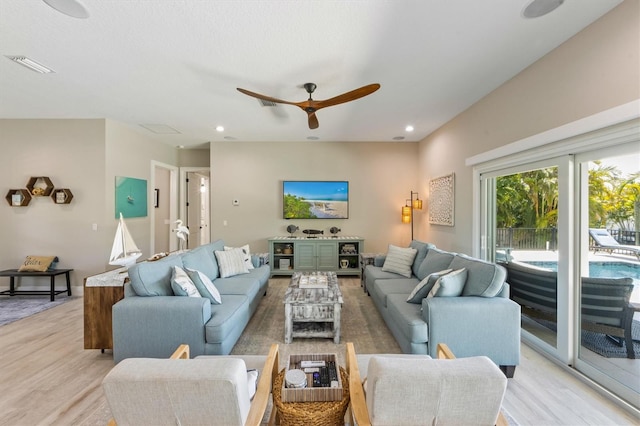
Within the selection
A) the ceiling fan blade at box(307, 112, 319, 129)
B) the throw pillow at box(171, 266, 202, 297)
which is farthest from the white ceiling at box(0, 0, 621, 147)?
the throw pillow at box(171, 266, 202, 297)

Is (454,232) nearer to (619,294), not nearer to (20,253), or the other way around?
(619,294)

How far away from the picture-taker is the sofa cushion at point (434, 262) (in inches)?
122

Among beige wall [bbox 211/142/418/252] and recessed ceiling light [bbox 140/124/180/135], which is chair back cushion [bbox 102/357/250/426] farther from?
beige wall [bbox 211/142/418/252]

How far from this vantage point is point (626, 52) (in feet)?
6.00

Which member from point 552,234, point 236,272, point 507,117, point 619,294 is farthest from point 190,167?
point 619,294

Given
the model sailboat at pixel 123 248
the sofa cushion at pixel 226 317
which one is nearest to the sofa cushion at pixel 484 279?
the sofa cushion at pixel 226 317

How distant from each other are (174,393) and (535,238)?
132 inches

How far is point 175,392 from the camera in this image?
98 centimetres

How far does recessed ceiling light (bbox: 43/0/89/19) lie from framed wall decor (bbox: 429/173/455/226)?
14.9ft

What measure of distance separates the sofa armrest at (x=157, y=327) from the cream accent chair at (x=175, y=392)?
1.26 m

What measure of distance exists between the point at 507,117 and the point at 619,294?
1.94m

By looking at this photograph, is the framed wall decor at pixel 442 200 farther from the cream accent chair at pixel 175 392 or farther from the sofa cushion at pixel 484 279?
the cream accent chair at pixel 175 392

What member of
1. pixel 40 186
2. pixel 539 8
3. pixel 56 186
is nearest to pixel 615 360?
pixel 539 8

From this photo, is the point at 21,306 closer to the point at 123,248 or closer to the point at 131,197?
the point at 131,197
